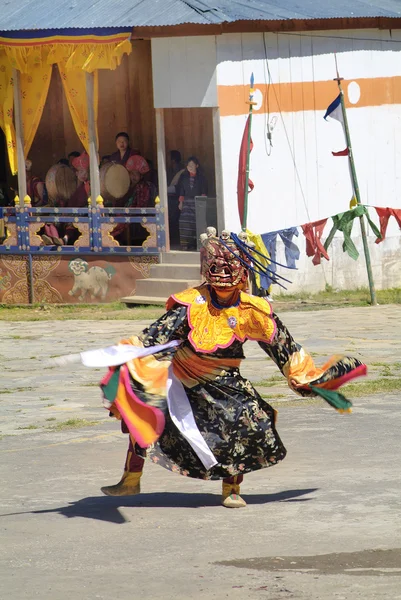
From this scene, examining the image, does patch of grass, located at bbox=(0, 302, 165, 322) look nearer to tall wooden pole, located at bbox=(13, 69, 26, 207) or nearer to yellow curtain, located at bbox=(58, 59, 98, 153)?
tall wooden pole, located at bbox=(13, 69, 26, 207)

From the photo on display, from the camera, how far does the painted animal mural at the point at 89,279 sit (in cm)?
1714

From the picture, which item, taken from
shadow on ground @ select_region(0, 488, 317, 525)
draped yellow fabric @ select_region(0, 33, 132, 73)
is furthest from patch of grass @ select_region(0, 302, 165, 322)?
shadow on ground @ select_region(0, 488, 317, 525)

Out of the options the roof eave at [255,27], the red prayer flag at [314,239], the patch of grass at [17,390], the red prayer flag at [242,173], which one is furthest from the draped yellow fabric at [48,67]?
the patch of grass at [17,390]

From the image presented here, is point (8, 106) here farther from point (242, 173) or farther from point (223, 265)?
point (223, 265)

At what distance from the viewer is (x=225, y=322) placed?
6.90m

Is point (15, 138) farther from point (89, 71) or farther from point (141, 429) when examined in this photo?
point (141, 429)

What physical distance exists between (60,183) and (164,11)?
3161 mm

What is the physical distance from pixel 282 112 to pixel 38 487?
986 centimetres

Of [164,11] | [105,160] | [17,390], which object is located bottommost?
[17,390]

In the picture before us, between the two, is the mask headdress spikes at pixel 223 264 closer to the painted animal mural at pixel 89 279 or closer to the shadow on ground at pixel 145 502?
the shadow on ground at pixel 145 502

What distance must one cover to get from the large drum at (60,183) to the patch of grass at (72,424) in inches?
337

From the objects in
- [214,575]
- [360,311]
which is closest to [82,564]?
[214,575]

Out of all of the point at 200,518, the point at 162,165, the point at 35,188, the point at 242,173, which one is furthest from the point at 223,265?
the point at 35,188

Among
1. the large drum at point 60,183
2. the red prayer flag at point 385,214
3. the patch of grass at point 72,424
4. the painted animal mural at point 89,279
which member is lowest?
the patch of grass at point 72,424
